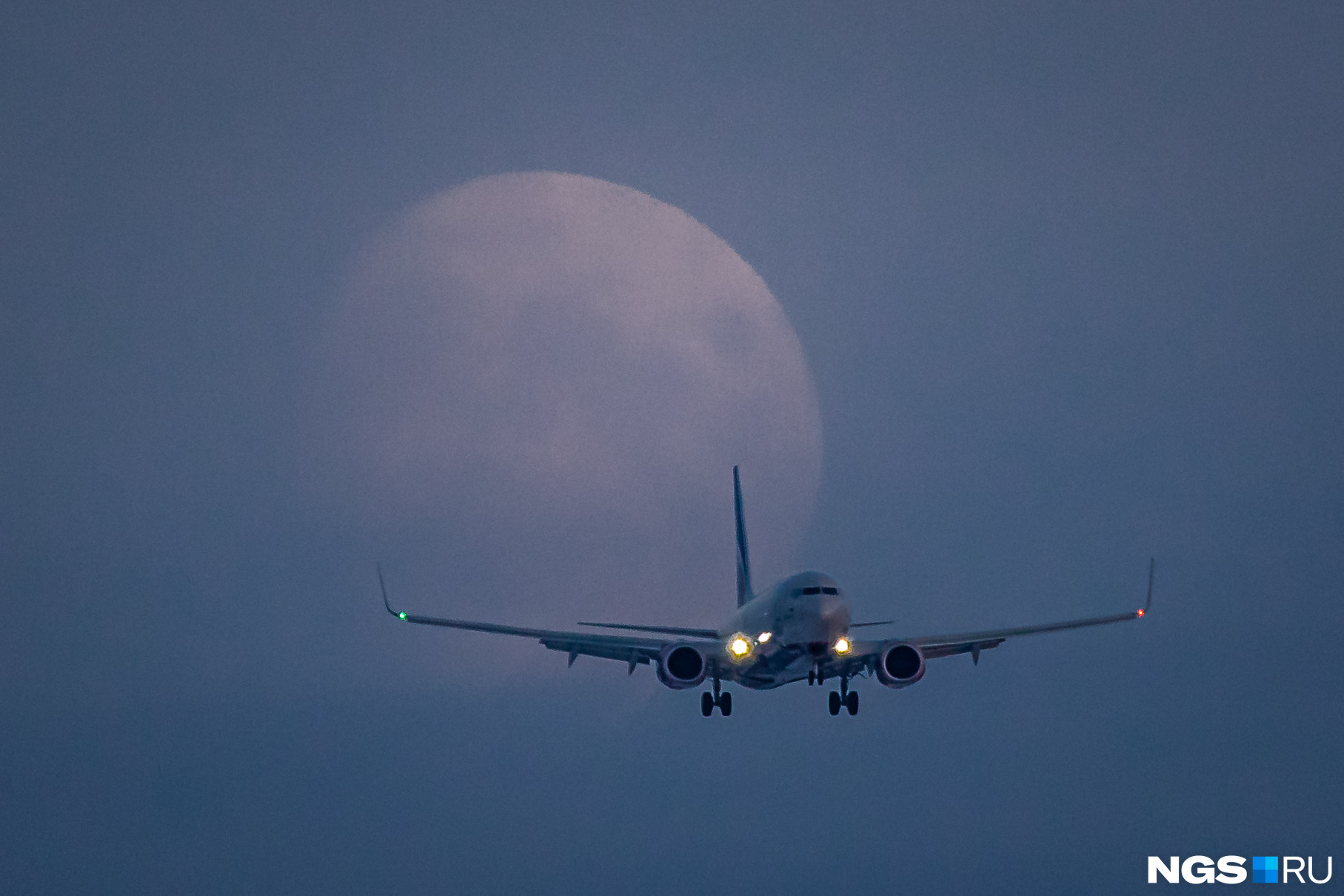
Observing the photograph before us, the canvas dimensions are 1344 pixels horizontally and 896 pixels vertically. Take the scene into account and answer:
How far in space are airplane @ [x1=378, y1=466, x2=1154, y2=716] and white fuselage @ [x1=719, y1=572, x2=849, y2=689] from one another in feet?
0.09

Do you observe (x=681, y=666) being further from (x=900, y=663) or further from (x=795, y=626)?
(x=900, y=663)

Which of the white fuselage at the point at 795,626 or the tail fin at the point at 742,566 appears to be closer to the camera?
the white fuselage at the point at 795,626

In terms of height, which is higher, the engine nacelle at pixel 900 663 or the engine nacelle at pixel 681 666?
the engine nacelle at pixel 900 663

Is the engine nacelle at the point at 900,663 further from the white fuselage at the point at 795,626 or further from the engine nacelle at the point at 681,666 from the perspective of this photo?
the engine nacelle at the point at 681,666

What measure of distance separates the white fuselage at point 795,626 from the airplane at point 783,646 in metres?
0.03

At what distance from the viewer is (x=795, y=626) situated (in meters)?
62.3

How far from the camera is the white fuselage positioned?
61906 mm

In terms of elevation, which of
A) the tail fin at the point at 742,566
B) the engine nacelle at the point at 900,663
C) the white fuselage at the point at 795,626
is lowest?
the white fuselage at the point at 795,626

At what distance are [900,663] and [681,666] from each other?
8773mm

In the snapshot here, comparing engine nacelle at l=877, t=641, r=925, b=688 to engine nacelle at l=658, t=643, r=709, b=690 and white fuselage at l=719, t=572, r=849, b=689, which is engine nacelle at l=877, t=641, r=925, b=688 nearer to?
white fuselage at l=719, t=572, r=849, b=689

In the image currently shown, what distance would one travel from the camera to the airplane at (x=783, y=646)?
62.4 metres

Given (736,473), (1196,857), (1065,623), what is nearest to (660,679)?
(1065,623)

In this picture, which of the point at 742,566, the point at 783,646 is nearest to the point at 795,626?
the point at 783,646

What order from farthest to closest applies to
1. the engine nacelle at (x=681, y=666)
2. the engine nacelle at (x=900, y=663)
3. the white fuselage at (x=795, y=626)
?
1. the engine nacelle at (x=681, y=666)
2. the engine nacelle at (x=900, y=663)
3. the white fuselage at (x=795, y=626)
